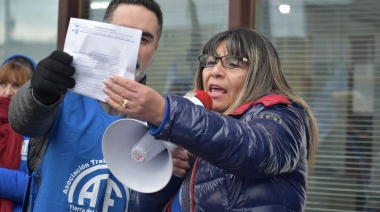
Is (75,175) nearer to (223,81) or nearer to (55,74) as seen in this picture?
(55,74)

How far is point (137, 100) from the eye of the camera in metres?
2.08

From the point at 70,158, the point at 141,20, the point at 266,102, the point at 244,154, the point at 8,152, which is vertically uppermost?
the point at 141,20

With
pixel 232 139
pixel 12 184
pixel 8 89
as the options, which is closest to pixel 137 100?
pixel 232 139

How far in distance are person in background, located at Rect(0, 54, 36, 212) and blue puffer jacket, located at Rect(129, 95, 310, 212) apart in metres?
1.52

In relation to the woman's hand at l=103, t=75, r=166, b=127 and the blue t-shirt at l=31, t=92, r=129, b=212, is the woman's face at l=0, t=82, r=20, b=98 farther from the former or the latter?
the woman's hand at l=103, t=75, r=166, b=127

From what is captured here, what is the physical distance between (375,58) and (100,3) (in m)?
2.29

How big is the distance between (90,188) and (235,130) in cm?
93

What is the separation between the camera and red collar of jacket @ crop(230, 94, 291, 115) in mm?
2404

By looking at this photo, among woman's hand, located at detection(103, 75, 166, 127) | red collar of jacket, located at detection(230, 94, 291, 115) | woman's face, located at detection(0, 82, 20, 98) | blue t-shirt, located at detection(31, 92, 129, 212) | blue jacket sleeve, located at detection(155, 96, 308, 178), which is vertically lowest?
blue t-shirt, located at detection(31, 92, 129, 212)

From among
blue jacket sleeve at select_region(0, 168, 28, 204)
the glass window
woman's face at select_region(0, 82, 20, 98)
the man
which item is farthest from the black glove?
the glass window

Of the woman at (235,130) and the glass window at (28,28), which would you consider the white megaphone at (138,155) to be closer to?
the woman at (235,130)

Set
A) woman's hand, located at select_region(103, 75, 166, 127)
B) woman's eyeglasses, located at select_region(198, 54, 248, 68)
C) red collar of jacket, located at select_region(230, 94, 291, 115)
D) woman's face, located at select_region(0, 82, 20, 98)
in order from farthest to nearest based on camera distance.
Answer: woman's face, located at select_region(0, 82, 20, 98) → woman's eyeglasses, located at select_region(198, 54, 248, 68) → red collar of jacket, located at select_region(230, 94, 291, 115) → woman's hand, located at select_region(103, 75, 166, 127)

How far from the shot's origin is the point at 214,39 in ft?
9.18

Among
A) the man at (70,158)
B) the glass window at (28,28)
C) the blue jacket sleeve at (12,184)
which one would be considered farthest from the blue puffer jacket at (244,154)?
the glass window at (28,28)
